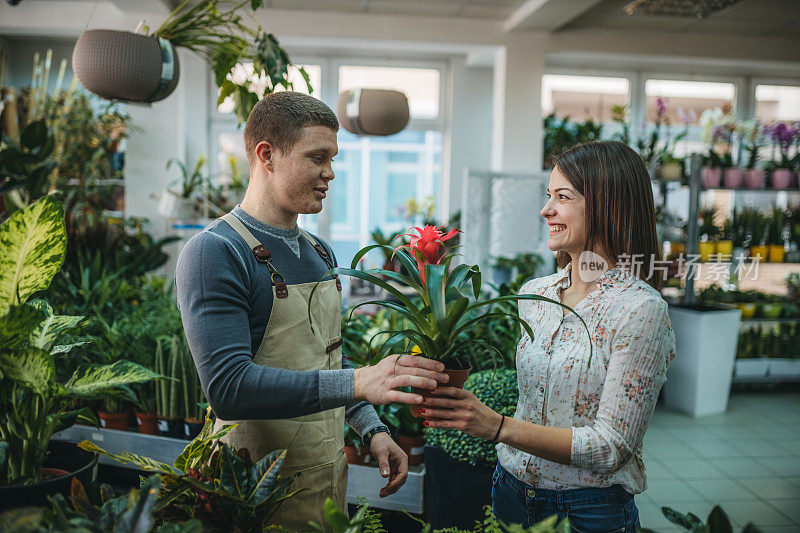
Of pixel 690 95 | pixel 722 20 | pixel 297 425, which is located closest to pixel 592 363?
pixel 297 425

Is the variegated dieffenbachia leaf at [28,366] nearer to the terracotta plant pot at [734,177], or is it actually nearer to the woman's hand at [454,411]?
the woman's hand at [454,411]

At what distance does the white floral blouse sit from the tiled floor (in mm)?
1854

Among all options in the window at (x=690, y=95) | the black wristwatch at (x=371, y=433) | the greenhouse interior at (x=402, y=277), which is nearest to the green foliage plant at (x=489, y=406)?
the greenhouse interior at (x=402, y=277)

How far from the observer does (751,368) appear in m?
5.66

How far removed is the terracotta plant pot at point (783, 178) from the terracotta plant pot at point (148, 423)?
227 inches

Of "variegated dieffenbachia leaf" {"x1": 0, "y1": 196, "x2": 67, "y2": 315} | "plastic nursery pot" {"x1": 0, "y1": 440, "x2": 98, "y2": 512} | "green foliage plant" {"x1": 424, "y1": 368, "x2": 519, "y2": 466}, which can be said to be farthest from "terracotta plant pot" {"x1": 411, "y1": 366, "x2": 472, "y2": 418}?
"green foliage plant" {"x1": 424, "y1": 368, "x2": 519, "y2": 466}

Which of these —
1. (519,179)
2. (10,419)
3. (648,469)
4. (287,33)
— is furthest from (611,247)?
(287,33)

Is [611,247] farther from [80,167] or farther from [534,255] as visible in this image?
[80,167]

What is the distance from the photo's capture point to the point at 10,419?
118 cm

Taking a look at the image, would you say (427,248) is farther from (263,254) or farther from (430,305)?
(263,254)

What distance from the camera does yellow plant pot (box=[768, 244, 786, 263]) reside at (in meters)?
5.70

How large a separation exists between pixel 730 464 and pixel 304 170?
3784 mm

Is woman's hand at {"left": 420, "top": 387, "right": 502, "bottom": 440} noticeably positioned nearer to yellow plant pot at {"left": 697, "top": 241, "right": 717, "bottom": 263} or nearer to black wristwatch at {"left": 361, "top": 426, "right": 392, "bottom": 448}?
black wristwatch at {"left": 361, "top": 426, "right": 392, "bottom": 448}

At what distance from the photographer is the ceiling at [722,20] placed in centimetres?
554
